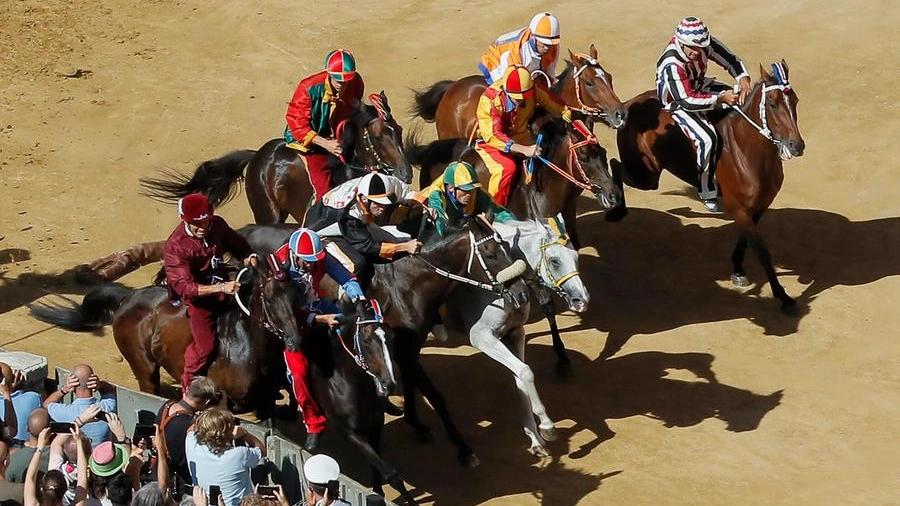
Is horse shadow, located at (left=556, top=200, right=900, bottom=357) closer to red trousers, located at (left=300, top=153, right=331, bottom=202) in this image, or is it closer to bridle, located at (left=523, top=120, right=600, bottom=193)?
bridle, located at (left=523, top=120, right=600, bottom=193)

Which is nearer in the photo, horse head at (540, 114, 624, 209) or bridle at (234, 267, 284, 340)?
bridle at (234, 267, 284, 340)

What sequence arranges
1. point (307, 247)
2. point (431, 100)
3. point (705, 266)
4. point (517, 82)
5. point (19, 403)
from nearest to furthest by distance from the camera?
1. point (19, 403)
2. point (307, 247)
3. point (517, 82)
4. point (705, 266)
5. point (431, 100)

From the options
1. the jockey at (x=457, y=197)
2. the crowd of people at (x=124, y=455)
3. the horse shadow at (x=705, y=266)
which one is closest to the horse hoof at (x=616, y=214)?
the horse shadow at (x=705, y=266)

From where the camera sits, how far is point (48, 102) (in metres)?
18.3

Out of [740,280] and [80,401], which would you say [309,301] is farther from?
[740,280]

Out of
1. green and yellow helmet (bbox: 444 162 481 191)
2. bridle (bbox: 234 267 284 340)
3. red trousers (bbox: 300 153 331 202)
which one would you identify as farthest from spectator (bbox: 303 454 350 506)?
red trousers (bbox: 300 153 331 202)

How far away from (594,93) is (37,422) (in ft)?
22.8

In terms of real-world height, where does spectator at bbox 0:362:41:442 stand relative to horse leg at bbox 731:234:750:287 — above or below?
above

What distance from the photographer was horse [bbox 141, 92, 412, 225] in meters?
12.5

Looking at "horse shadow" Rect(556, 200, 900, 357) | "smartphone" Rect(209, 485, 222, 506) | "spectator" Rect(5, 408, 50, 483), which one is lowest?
"horse shadow" Rect(556, 200, 900, 357)

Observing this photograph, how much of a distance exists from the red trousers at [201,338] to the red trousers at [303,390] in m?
0.60

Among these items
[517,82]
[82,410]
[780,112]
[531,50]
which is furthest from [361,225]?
[780,112]

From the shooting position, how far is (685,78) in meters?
14.1

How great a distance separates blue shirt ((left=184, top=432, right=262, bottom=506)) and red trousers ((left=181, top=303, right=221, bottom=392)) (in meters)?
1.57
